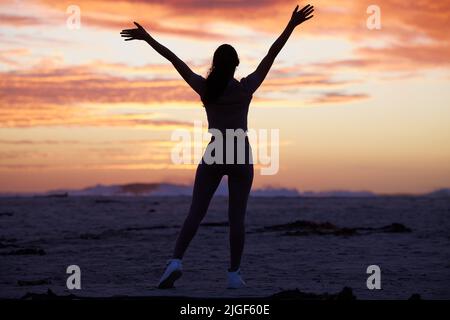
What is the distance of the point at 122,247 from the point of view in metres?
14.9

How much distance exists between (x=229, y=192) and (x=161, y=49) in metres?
1.64

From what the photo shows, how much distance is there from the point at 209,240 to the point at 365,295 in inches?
334

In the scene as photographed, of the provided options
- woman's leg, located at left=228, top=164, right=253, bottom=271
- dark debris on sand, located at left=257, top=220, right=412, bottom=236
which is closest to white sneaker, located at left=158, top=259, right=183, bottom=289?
woman's leg, located at left=228, top=164, right=253, bottom=271

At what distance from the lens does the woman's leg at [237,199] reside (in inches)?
328

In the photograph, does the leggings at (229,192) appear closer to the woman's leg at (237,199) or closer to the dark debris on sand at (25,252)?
the woman's leg at (237,199)

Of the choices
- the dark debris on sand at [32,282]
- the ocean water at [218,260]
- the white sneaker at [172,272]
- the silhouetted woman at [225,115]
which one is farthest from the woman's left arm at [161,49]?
the dark debris on sand at [32,282]

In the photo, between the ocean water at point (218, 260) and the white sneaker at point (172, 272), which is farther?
the ocean water at point (218, 260)

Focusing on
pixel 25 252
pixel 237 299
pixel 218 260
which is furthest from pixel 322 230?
pixel 237 299

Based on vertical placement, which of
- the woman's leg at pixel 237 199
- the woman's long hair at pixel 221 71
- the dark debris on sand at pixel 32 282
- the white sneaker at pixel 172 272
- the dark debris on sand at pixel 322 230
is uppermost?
the woman's long hair at pixel 221 71

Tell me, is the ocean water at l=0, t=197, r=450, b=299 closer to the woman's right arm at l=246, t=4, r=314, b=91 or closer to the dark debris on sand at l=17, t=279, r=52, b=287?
the dark debris on sand at l=17, t=279, r=52, b=287
